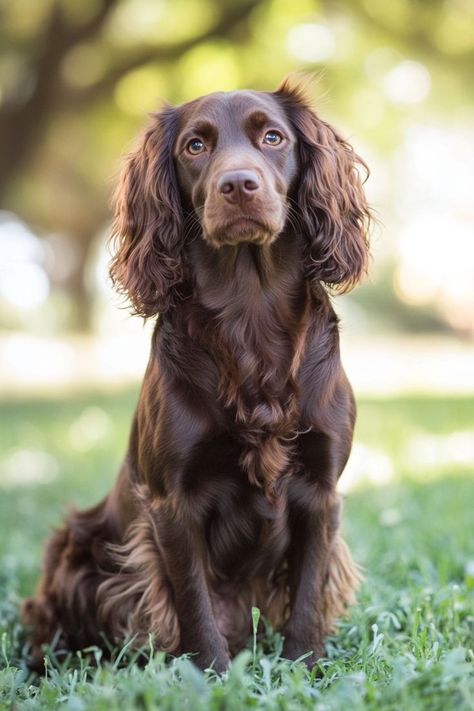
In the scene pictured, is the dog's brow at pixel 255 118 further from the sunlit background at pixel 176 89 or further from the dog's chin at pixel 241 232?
the sunlit background at pixel 176 89

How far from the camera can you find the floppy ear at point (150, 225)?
289cm

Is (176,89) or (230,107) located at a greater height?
(176,89)

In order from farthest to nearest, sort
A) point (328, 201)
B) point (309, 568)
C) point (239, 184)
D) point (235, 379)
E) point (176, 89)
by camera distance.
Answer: point (176, 89), point (328, 201), point (309, 568), point (235, 379), point (239, 184)

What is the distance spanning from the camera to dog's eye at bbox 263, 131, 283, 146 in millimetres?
2887

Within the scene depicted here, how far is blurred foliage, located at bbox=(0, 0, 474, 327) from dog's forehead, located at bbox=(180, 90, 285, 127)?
9.09 metres

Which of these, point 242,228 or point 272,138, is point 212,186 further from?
point 272,138

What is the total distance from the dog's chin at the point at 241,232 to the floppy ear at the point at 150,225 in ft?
0.75

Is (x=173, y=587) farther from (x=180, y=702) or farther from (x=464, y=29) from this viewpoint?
(x=464, y=29)

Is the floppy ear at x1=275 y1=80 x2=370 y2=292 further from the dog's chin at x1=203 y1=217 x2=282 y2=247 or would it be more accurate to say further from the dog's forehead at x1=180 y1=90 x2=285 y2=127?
the dog's chin at x1=203 y1=217 x2=282 y2=247

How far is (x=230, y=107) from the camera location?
2889 millimetres

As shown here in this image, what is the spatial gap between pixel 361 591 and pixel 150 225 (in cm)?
162

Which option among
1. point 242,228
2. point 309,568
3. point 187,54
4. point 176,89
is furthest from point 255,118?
point 176,89

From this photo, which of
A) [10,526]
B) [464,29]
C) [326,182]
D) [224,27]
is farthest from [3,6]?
[326,182]

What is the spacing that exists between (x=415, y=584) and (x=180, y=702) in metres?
1.81
